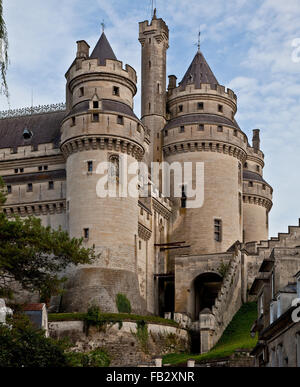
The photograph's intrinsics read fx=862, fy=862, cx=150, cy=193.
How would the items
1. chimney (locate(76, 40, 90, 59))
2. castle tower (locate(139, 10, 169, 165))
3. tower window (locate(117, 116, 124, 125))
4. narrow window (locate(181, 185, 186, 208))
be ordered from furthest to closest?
castle tower (locate(139, 10, 169, 165)) → narrow window (locate(181, 185, 186, 208)) → chimney (locate(76, 40, 90, 59)) → tower window (locate(117, 116, 124, 125))

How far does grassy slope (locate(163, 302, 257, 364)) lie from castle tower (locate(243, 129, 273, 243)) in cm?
1469

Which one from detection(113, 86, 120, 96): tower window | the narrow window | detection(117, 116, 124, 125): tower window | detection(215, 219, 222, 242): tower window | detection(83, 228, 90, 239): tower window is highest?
detection(113, 86, 120, 96): tower window

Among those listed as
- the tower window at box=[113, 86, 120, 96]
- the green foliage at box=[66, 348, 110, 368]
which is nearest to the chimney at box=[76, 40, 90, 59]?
the tower window at box=[113, 86, 120, 96]

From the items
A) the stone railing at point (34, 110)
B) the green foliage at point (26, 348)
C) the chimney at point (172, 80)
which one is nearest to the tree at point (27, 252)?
the green foliage at point (26, 348)

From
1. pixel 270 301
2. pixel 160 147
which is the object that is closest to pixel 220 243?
pixel 160 147

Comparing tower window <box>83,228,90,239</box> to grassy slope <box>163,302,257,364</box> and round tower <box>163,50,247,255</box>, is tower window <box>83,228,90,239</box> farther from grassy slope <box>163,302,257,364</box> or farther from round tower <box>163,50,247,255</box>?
round tower <box>163,50,247,255</box>

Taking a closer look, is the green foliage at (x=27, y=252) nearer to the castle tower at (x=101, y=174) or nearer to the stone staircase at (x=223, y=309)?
the castle tower at (x=101, y=174)

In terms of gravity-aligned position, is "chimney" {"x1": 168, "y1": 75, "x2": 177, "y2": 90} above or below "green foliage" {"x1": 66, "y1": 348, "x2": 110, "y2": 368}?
above

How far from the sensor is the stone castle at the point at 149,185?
5369cm

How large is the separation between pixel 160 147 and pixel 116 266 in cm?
1719

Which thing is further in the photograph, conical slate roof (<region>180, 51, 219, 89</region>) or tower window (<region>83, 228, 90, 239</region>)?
conical slate roof (<region>180, 51, 219, 89</region>)

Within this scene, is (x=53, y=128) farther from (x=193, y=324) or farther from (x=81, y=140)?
(x=193, y=324)

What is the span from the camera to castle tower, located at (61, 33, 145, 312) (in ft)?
173

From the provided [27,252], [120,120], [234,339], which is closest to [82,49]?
[120,120]
